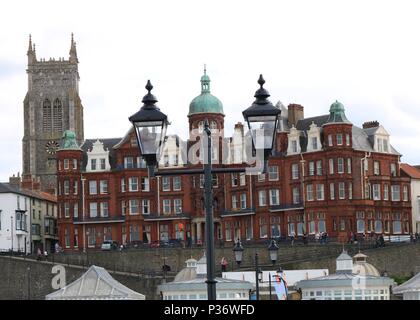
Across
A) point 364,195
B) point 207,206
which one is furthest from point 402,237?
point 207,206

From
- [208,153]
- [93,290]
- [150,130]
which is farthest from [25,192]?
[150,130]

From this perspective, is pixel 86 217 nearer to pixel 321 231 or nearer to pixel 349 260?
pixel 321 231

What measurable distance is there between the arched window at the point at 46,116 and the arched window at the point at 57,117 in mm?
733

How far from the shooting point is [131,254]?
A: 10219cm

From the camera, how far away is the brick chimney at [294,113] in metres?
109

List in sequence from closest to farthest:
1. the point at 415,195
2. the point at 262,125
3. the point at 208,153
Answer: the point at 262,125 < the point at 208,153 < the point at 415,195

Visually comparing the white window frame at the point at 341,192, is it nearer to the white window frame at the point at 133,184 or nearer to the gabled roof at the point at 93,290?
the white window frame at the point at 133,184

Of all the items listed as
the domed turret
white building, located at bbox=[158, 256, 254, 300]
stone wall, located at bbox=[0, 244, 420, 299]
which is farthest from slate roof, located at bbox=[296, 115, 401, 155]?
white building, located at bbox=[158, 256, 254, 300]

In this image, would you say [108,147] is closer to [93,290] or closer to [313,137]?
[313,137]

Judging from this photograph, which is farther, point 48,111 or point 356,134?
point 48,111

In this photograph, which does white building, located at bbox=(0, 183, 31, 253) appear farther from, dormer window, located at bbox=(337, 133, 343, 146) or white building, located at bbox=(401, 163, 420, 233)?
white building, located at bbox=(401, 163, 420, 233)

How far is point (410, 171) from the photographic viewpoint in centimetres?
11488

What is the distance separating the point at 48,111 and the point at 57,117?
1.56 metres

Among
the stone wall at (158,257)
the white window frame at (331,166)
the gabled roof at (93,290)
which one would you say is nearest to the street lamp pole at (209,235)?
the gabled roof at (93,290)
